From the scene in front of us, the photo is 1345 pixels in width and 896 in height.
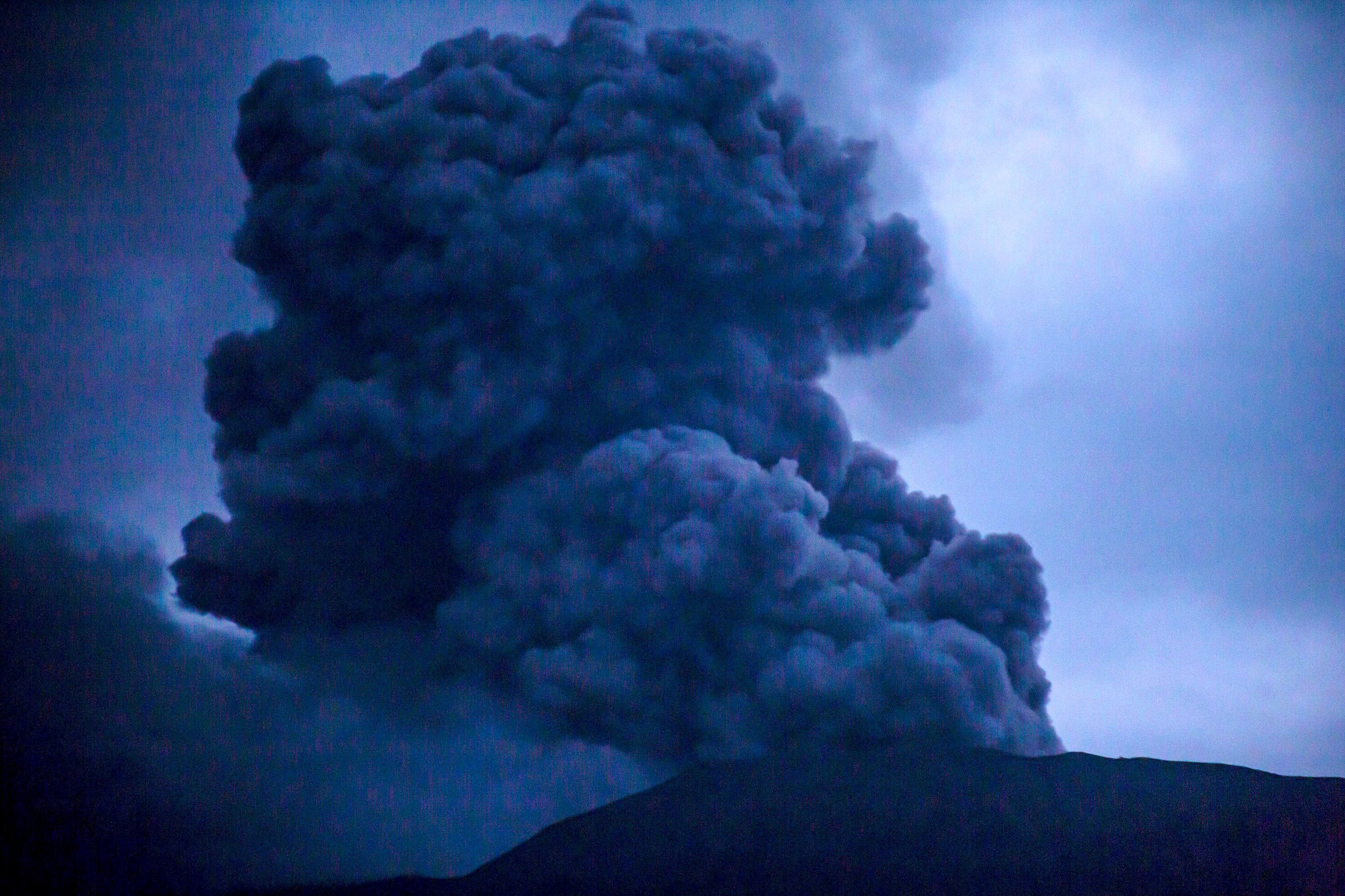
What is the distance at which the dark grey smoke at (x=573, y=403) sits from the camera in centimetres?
3338

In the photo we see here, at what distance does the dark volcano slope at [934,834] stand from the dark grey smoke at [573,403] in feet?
3.69

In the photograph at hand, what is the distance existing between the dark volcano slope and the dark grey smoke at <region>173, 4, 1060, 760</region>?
112 centimetres

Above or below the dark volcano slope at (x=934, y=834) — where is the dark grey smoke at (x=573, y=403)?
→ above

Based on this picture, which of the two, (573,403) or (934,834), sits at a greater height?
(573,403)

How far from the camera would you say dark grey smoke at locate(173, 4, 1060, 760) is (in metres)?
33.4

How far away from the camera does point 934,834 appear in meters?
32.2

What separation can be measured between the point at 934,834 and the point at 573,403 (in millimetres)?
13639

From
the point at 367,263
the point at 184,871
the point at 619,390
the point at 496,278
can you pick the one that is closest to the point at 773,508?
the point at 619,390

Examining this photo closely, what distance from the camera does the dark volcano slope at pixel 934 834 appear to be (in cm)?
3016

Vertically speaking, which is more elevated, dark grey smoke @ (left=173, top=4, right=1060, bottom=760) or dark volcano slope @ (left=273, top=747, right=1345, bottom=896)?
dark grey smoke @ (left=173, top=4, right=1060, bottom=760)

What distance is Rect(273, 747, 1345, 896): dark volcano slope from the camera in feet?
98.9

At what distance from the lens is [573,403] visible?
1448 inches

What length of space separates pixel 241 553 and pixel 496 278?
31.6 feet

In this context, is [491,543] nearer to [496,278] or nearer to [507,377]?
Result: [507,377]
